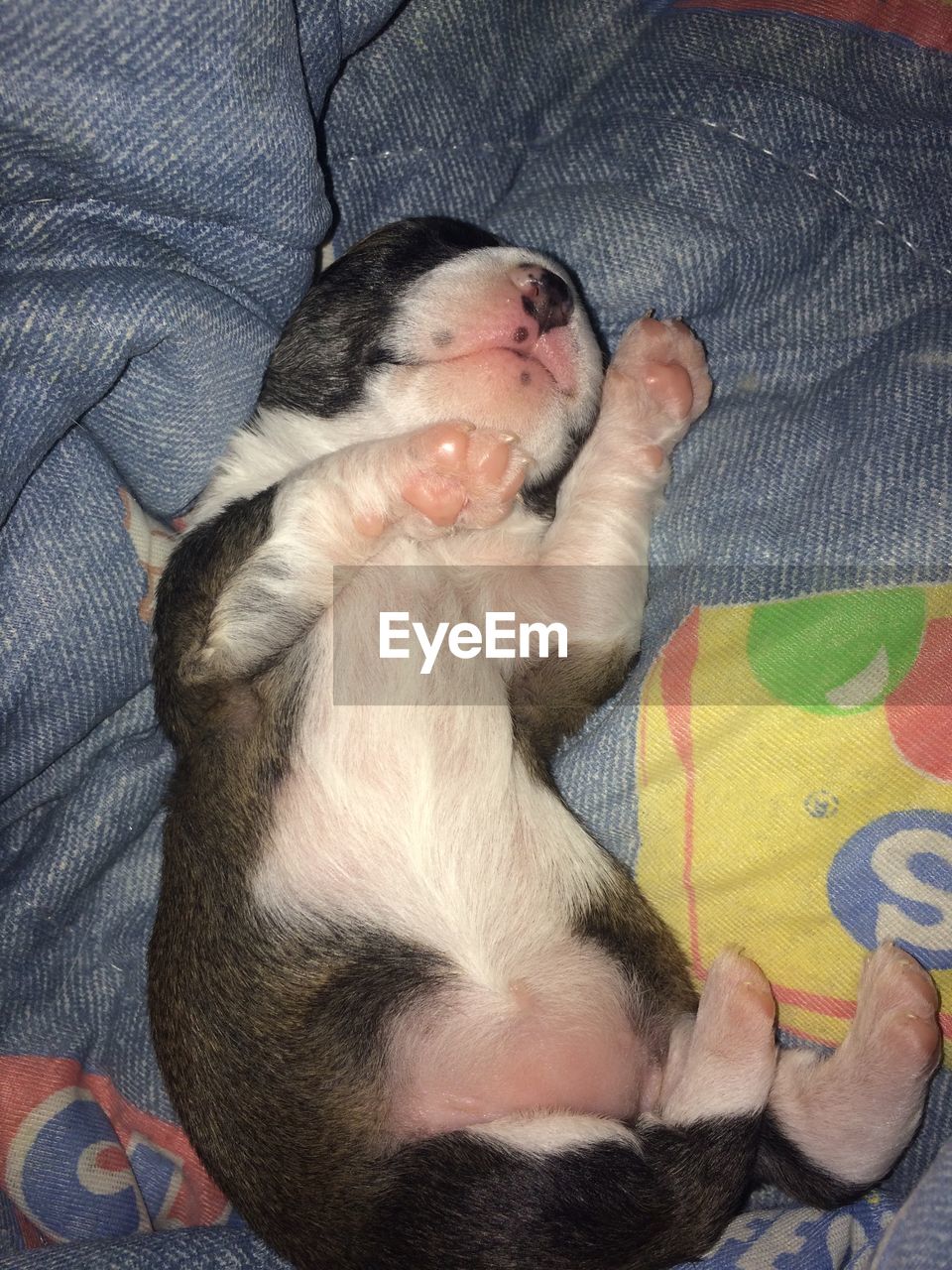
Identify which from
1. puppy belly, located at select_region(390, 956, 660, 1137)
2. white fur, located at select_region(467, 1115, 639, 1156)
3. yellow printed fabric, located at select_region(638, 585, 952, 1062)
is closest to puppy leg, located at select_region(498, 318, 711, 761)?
yellow printed fabric, located at select_region(638, 585, 952, 1062)

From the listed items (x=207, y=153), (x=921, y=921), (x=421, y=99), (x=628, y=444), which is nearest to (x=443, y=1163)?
(x=921, y=921)

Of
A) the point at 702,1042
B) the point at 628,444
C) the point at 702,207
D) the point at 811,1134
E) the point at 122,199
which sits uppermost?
the point at 122,199

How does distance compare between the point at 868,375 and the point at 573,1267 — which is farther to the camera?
the point at 868,375

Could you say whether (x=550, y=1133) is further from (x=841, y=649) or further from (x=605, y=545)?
(x=605, y=545)

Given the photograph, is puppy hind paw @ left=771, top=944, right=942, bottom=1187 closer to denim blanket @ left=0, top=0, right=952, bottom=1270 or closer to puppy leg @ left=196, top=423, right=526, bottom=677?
denim blanket @ left=0, top=0, right=952, bottom=1270

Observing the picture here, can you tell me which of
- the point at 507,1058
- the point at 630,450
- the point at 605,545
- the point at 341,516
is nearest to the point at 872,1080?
the point at 507,1058

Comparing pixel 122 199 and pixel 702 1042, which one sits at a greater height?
pixel 122 199

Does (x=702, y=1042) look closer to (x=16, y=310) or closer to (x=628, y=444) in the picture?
(x=628, y=444)

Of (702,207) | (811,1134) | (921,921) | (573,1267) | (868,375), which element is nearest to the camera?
(573,1267)

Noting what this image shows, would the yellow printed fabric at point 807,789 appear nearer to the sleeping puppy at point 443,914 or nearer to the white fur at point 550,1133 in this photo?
the sleeping puppy at point 443,914
